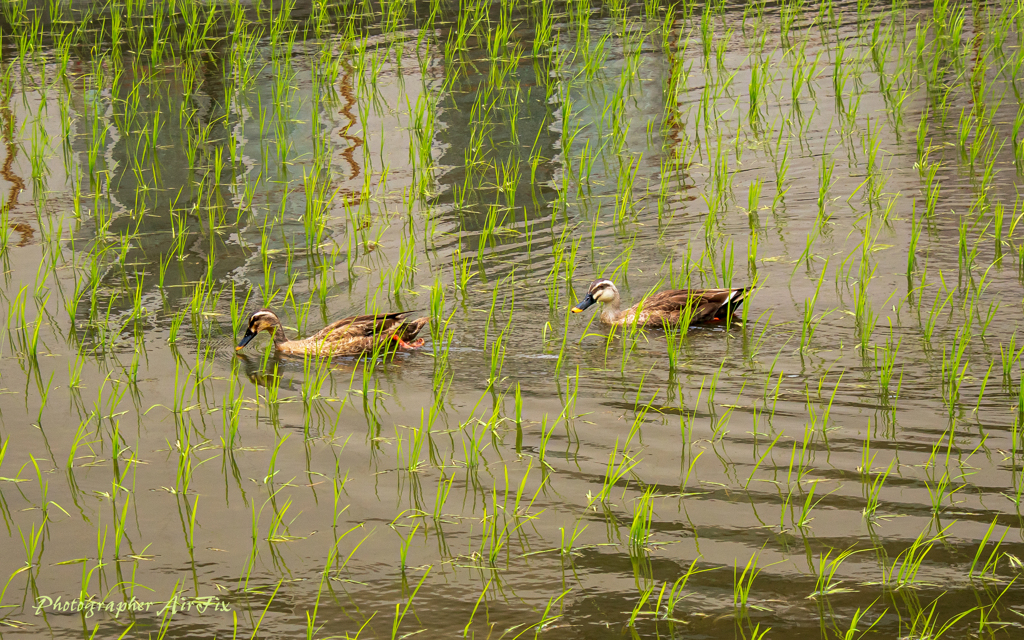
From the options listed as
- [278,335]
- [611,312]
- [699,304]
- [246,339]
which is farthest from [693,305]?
[246,339]

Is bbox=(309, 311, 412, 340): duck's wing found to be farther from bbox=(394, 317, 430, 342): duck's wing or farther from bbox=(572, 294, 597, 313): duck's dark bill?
bbox=(572, 294, 597, 313): duck's dark bill

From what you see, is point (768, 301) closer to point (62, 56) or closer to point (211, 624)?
point (211, 624)

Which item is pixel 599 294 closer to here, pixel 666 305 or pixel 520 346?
pixel 666 305

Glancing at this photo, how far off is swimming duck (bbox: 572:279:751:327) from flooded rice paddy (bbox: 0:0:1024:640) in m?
0.12

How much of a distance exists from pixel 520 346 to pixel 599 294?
1.88 ft

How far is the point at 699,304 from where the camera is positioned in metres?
5.87

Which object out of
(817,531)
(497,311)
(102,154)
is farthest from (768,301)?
(102,154)

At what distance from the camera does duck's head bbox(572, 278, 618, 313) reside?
6090 mm

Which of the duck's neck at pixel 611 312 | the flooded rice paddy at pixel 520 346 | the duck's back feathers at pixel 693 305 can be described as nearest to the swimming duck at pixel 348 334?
the flooded rice paddy at pixel 520 346

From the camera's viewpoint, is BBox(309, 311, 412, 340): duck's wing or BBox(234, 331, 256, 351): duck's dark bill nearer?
BBox(309, 311, 412, 340): duck's wing

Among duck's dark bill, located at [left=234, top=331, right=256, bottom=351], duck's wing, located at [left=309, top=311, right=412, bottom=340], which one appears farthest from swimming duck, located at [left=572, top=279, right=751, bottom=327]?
duck's dark bill, located at [left=234, top=331, right=256, bottom=351]

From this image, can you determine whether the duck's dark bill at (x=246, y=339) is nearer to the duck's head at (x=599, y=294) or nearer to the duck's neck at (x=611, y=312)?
the duck's head at (x=599, y=294)

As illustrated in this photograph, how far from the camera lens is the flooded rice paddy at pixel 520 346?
3.80 metres

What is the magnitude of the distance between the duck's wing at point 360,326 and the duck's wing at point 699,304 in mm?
1318
